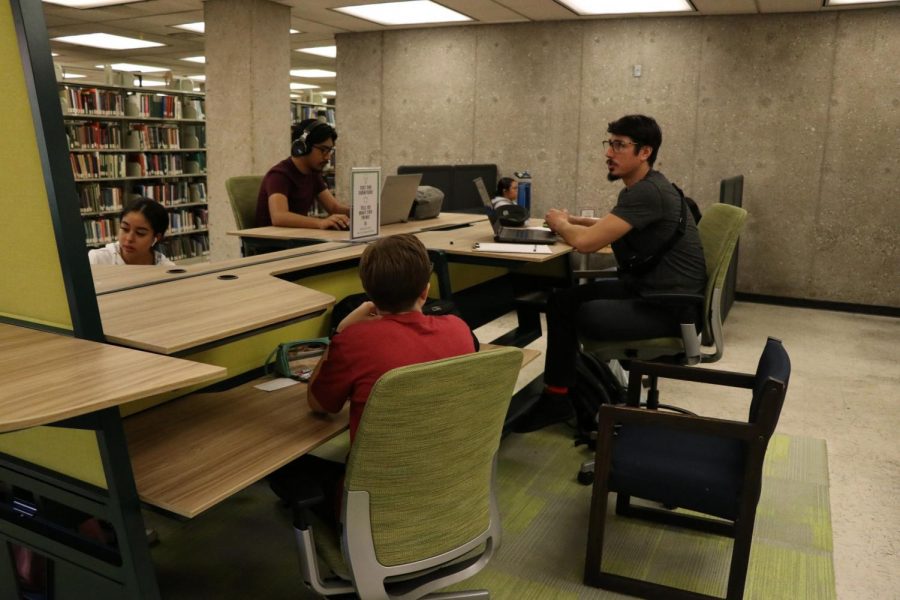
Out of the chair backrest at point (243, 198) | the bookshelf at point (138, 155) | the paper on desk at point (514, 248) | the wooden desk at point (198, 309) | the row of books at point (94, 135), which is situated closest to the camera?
the wooden desk at point (198, 309)

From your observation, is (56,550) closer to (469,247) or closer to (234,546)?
(234,546)

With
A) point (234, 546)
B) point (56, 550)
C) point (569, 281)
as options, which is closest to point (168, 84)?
point (569, 281)

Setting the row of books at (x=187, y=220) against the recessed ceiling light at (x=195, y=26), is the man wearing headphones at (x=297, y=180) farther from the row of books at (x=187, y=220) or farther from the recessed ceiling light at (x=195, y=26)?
the row of books at (x=187, y=220)

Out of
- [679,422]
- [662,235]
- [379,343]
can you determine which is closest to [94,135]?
[662,235]

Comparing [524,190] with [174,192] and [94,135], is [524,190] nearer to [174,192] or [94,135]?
[174,192]

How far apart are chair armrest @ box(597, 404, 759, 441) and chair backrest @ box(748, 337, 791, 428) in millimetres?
45

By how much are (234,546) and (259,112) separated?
4592 millimetres

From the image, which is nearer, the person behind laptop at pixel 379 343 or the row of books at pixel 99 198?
the person behind laptop at pixel 379 343

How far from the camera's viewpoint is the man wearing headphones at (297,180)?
3820mm

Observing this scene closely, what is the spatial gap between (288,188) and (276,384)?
82.9 inches

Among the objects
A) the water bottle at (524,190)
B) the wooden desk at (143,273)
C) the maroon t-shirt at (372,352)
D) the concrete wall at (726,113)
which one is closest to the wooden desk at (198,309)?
the wooden desk at (143,273)

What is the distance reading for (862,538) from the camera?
8.55 feet

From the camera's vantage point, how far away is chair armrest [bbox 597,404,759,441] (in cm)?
201

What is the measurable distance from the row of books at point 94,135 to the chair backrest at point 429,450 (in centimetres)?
641
